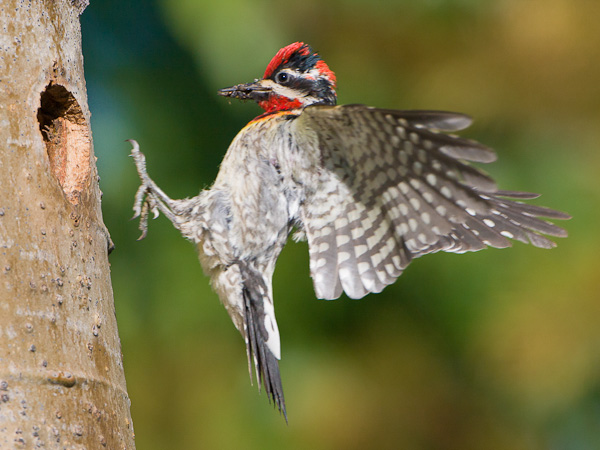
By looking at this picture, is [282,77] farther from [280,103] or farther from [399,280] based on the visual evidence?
[399,280]

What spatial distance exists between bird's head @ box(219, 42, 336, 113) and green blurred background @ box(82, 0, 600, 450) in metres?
1.04

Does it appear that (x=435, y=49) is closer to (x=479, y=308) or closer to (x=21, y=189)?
(x=479, y=308)

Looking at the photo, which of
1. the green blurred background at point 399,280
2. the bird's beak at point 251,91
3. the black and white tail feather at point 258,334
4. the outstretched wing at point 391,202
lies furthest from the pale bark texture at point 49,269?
the green blurred background at point 399,280

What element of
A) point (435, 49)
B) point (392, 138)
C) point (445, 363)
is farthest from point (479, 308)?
point (392, 138)

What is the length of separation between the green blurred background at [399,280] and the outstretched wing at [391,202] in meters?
1.37

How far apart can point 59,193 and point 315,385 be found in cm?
265

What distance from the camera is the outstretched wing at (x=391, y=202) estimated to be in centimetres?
230

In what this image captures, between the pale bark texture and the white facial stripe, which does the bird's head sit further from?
the pale bark texture

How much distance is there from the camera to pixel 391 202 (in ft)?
8.95

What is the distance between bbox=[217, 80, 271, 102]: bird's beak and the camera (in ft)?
10.6

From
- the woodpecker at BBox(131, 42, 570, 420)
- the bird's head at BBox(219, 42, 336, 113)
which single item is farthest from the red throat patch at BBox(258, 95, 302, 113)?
the woodpecker at BBox(131, 42, 570, 420)

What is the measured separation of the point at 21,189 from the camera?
1.67 meters

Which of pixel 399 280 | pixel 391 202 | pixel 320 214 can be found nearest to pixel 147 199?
pixel 320 214

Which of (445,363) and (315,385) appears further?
(445,363)
